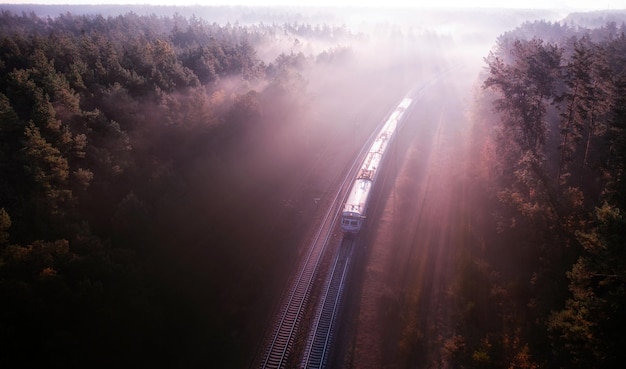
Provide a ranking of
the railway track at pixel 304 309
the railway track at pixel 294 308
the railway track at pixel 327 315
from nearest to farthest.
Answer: the railway track at pixel 327 315 < the railway track at pixel 304 309 < the railway track at pixel 294 308

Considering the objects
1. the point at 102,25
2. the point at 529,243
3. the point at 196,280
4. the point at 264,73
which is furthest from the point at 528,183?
the point at 102,25

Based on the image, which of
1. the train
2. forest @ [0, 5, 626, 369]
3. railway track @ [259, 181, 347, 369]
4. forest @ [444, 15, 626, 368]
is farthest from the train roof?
forest @ [444, 15, 626, 368]

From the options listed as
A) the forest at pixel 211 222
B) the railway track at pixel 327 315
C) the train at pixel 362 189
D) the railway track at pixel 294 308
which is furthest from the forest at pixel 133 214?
the train at pixel 362 189

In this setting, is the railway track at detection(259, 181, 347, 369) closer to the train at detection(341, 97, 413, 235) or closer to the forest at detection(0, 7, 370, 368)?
the forest at detection(0, 7, 370, 368)

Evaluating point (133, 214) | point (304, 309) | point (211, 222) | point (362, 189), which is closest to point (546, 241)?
point (362, 189)

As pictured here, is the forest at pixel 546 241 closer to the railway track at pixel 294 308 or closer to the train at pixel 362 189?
the train at pixel 362 189

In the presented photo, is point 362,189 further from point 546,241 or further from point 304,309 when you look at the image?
point 546,241
